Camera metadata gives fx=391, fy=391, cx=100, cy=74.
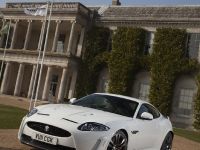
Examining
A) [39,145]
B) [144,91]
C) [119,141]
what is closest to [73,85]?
[144,91]

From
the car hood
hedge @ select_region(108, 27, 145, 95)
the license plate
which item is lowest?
the license plate

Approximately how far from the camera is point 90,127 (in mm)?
7562

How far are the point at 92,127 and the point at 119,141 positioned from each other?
80 centimetres

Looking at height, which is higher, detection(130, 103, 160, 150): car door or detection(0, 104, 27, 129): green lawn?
detection(130, 103, 160, 150): car door

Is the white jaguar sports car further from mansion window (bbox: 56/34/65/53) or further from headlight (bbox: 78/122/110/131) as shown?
mansion window (bbox: 56/34/65/53)

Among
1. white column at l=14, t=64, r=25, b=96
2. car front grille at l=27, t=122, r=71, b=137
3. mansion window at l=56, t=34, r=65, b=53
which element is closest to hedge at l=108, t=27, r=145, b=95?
mansion window at l=56, t=34, r=65, b=53

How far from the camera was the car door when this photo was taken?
8.62m

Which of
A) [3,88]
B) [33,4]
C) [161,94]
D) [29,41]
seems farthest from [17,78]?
[161,94]

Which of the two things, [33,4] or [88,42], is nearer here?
[88,42]

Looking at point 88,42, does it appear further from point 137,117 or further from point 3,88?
point 137,117

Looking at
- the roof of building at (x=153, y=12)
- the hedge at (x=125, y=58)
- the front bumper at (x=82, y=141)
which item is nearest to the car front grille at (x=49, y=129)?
the front bumper at (x=82, y=141)

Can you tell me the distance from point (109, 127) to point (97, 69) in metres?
31.9

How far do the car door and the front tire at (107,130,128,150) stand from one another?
12.9 inches

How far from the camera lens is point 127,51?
123ft
